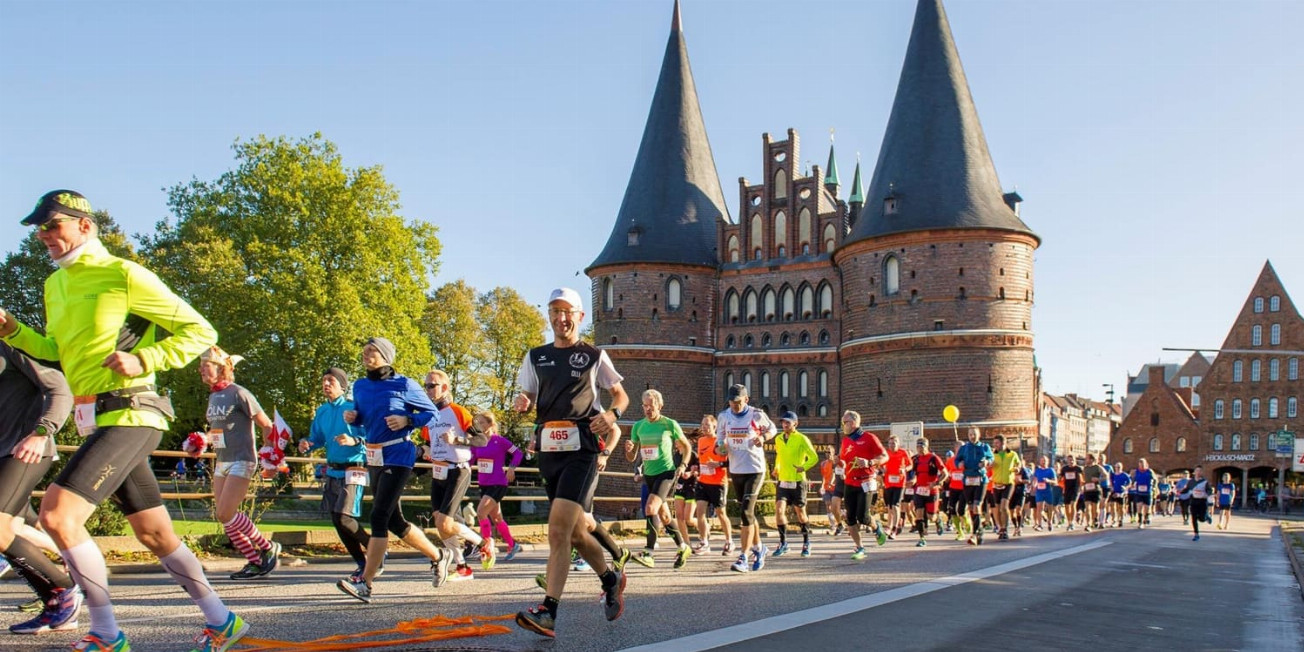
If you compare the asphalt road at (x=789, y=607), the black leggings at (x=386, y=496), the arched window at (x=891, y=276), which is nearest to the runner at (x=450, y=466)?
the asphalt road at (x=789, y=607)

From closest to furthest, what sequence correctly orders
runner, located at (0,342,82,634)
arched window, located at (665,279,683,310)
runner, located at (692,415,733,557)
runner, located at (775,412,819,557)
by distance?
runner, located at (0,342,82,634)
runner, located at (692,415,733,557)
runner, located at (775,412,819,557)
arched window, located at (665,279,683,310)

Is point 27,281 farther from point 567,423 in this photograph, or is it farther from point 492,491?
point 567,423

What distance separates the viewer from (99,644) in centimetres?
549

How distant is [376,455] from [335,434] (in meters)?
1.09

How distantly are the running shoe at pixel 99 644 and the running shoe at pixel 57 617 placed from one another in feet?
4.38

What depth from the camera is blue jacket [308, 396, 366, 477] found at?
9.27 m

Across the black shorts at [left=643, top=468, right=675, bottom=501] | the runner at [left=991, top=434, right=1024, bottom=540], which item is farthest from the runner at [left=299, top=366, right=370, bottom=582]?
the runner at [left=991, top=434, right=1024, bottom=540]

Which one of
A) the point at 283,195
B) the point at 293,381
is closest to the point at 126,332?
the point at 293,381

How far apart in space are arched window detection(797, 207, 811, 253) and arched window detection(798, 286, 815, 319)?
6.98 ft

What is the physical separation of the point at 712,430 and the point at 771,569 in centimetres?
291

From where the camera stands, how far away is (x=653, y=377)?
60875 mm

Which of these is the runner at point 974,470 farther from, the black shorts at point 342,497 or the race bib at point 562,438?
the race bib at point 562,438

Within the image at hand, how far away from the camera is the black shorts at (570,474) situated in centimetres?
683

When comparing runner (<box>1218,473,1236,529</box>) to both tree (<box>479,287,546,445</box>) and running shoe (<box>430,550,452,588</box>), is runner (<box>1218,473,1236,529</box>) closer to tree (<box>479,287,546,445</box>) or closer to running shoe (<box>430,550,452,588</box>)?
running shoe (<box>430,550,452,588</box>)
